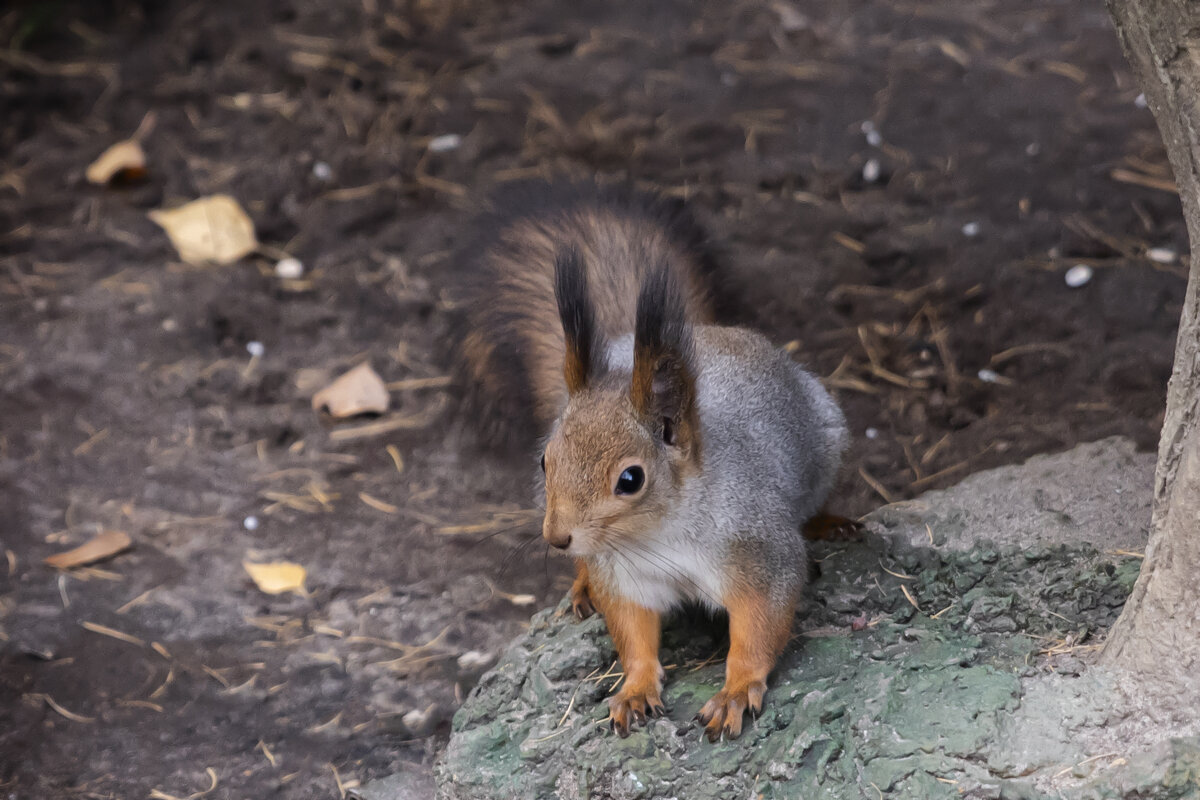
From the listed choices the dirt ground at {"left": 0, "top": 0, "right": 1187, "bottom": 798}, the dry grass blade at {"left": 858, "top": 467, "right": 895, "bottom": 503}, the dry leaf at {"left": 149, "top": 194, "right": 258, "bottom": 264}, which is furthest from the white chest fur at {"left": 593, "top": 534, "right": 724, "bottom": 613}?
the dry leaf at {"left": 149, "top": 194, "right": 258, "bottom": 264}

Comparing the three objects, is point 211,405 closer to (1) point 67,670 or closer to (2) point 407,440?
(2) point 407,440

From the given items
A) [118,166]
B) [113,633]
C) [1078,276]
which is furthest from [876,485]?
[118,166]

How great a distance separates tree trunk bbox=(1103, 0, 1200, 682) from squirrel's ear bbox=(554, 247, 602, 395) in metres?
0.80

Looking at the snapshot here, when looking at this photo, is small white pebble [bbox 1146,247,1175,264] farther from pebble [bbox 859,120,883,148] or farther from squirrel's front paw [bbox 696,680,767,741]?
squirrel's front paw [bbox 696,680,767,741]

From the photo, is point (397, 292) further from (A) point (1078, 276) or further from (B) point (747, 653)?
(B) point (747, 653)

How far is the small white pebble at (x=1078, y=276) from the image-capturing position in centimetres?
317

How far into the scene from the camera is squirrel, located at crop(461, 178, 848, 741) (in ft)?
5.42

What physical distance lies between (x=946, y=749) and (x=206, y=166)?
3521 mm

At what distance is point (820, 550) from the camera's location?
2166 millimetres

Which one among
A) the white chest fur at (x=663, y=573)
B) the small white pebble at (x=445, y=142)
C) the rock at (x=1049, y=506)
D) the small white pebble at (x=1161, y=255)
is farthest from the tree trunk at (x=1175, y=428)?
the small white pebble at (x=445, y=142)

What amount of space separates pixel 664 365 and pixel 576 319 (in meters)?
0.15

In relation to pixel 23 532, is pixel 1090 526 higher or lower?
higher

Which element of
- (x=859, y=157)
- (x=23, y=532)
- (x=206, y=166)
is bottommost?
(x=23, y=532)

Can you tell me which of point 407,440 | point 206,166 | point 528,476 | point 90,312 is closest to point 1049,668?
point 528,476
